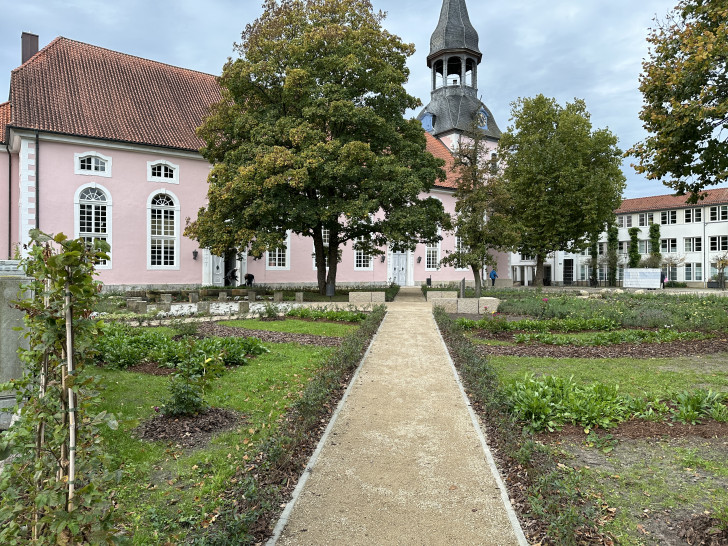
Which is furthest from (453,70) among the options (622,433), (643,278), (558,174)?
(622,433)

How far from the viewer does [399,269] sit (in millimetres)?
36312

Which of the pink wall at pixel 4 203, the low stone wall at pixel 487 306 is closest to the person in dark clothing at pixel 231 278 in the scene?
the pink wall at pixel 4 203

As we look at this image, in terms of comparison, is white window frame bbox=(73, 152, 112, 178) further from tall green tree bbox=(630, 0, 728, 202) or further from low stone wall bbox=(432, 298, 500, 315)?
tall green tree bbox=(630, 0, 728, 202)

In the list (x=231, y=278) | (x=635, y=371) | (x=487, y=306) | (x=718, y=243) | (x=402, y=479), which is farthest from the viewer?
(x=718, y=243)

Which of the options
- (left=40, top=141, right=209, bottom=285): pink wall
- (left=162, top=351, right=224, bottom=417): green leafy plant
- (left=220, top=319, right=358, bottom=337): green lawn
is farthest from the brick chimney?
(left=162, top=351, right=224, bottom=417): green leafy plant

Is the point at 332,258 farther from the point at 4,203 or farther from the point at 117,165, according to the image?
the point at 4,203

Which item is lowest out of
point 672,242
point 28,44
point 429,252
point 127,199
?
point 429,252

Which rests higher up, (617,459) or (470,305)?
(470,305)

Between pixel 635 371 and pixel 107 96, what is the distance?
28699 mm

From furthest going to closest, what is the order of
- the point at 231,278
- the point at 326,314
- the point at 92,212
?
1. the point at 231,278
2. the point at 92,212
3. the point at 326,314

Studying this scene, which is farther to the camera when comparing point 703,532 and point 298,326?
point 298,326

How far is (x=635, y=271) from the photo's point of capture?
117ft

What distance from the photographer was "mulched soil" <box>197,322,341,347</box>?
10961 mm

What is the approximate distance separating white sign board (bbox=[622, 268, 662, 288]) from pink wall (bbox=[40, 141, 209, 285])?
99.8ft
